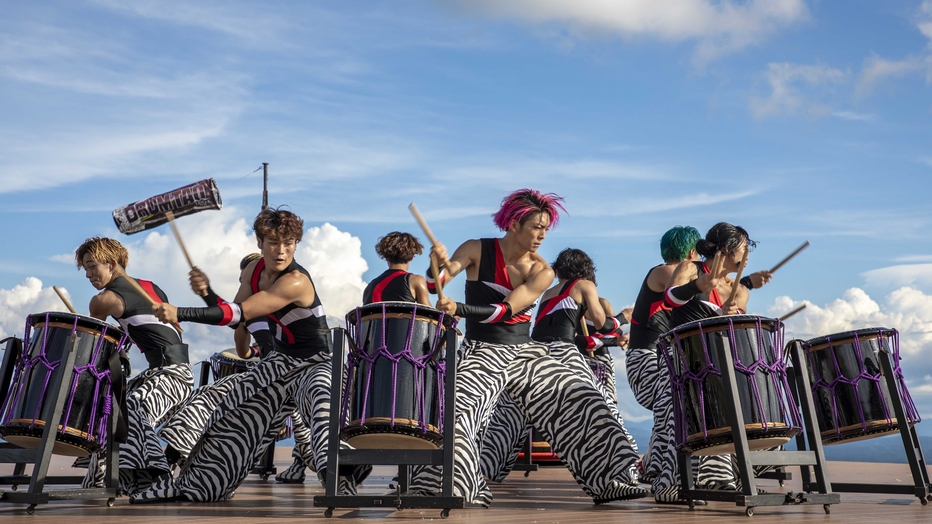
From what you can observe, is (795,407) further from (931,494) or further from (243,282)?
(243,282)

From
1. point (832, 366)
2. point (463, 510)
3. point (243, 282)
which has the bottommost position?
point (463, 510)

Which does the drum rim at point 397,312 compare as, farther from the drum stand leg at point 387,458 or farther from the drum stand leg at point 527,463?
the drum stand leg at point 527,463

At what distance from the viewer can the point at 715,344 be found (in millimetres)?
4703

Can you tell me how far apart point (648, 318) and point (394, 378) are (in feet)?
8.73

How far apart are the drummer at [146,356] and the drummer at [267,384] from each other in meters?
0.35

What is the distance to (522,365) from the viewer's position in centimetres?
534

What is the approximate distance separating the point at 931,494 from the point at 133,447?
184 inches

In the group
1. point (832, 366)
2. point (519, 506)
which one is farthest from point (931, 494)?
point (519, 506)

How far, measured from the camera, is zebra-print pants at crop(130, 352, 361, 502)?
527 cm

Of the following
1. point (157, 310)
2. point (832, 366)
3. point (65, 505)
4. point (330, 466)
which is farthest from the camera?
point (832, 366)

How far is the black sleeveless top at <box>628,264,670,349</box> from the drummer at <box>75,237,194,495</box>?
117 inches

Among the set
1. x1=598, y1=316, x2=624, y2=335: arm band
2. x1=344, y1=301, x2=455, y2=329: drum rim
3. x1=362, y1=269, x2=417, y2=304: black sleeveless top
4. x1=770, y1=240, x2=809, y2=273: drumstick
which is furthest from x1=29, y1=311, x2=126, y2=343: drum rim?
x1=598, y1=316, x2=624, y2=335: arm band

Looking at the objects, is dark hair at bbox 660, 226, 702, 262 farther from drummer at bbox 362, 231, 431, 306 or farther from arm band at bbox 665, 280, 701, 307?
drummer at bbox 362, 231, 431, 306

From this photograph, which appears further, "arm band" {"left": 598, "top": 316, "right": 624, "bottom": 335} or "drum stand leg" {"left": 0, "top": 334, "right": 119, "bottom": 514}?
"arm band" {"left": 598, "top": 316, "right": 624, "bottom": 335}
